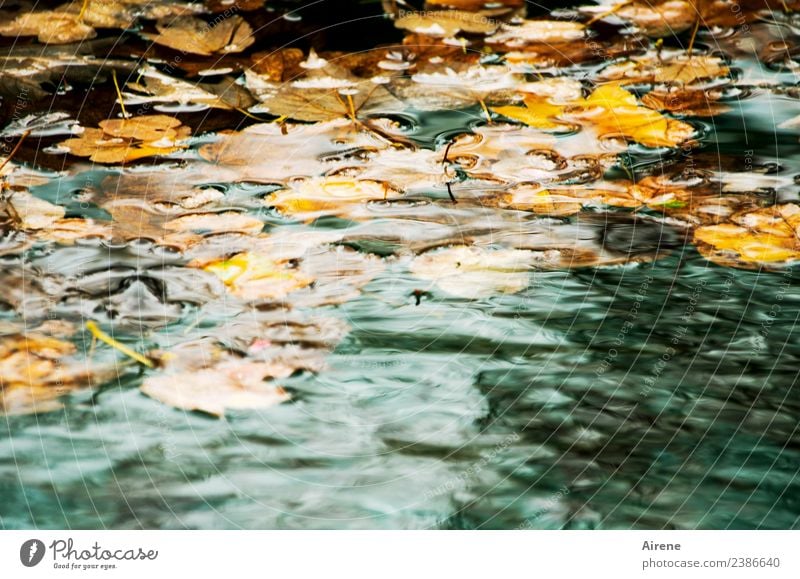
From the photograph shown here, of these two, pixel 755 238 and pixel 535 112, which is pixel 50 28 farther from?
pixel 755 238

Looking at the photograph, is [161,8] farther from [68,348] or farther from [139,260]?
[68,348]

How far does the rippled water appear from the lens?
25.7 inches

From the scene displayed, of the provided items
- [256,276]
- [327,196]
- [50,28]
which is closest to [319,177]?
[327,196]

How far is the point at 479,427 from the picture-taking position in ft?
2.30

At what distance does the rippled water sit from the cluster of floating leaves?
0.07 feet

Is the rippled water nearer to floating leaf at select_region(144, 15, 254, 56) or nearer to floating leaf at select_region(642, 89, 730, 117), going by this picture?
floating leaf at select_region(642, 89, 730, 117)

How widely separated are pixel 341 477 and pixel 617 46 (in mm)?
840

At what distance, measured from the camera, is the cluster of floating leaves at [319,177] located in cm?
77

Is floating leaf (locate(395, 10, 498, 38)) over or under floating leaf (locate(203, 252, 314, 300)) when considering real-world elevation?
over
